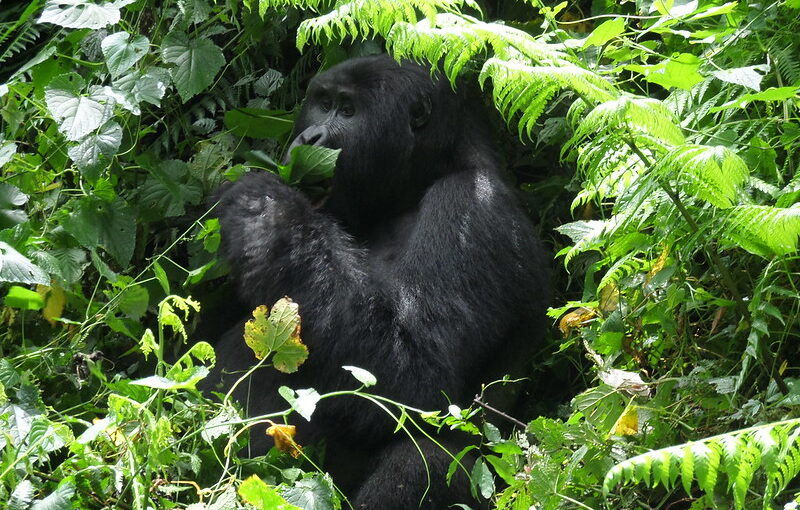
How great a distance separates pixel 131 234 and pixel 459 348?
1.28m

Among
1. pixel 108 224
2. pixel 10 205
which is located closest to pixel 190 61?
pixel 108 224

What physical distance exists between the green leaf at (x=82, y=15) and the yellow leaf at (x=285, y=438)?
1557 millimetres

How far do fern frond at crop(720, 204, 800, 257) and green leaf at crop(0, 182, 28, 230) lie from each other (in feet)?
7.82

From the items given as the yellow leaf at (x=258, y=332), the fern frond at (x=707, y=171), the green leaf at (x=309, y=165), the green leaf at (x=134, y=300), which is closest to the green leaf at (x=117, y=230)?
the green leaf at (x=134, y=300)

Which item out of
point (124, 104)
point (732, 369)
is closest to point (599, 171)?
point (732, 369)

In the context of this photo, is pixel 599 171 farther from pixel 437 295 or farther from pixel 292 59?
pixel 292 59

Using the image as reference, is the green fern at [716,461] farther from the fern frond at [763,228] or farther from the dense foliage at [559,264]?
the fern frond at [763,228]

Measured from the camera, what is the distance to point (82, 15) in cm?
355

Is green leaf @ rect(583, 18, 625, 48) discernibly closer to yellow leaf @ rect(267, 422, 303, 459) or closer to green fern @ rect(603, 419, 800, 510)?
green fern @ rect(603, 419, 800, 510)

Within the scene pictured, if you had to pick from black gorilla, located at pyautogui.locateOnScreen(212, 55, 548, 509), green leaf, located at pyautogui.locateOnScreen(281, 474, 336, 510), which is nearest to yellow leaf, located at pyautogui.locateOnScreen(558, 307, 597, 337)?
black gorilla, located at pyautogui.locateOnScreen(212, 55, 548, 509)

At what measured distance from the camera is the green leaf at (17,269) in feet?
9.75

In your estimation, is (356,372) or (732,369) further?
(732,369)

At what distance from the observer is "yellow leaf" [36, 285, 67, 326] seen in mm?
3740

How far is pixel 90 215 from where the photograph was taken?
367 cm
